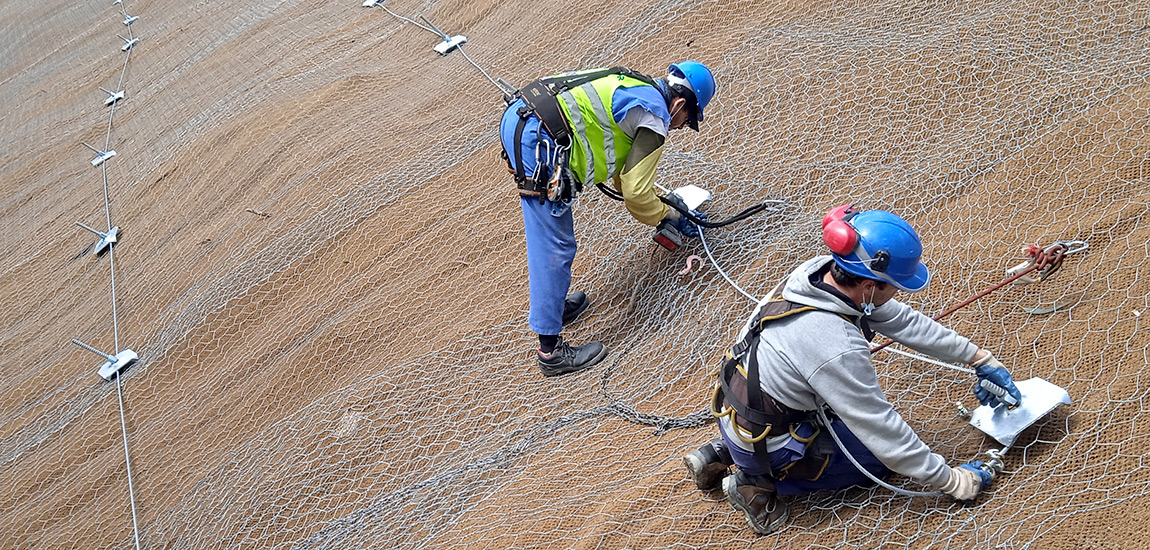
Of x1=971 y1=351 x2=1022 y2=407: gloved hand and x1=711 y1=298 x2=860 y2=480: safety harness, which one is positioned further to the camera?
x1=971 y1=351 x2=1022 y2=407: gloved hand

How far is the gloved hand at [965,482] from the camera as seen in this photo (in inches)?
84.5

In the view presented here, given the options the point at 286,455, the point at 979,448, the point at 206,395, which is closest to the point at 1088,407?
the point at 979,448

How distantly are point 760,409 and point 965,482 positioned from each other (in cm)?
60

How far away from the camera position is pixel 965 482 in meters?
2.15

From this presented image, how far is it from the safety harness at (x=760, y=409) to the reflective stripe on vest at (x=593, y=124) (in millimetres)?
1219

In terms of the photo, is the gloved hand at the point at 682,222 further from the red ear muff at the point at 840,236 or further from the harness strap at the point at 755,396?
the red ear muff at the point at 840,236


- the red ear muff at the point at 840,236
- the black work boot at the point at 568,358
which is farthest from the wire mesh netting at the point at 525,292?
the red ear muff at the point at 840,236

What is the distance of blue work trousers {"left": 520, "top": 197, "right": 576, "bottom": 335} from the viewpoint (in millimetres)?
3275

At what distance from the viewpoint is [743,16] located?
5.28 m

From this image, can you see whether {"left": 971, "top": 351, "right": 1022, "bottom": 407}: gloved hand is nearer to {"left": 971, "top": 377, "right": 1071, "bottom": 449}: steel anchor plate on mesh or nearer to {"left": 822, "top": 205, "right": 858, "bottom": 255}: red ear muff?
{"left": 971, "top": 377, "right": 1071, "bottom": 449}: steel anchor plate on mesh

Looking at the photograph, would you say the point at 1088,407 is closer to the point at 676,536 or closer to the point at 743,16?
the point at 676,536

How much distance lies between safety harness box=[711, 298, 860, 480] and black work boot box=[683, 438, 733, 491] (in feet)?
0.69

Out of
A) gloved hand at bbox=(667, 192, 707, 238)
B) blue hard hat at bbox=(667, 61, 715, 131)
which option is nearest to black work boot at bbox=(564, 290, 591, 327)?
gloved hand at bbox=(667, 192, 707, 238)

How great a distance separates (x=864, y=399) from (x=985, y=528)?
57 centimetres
